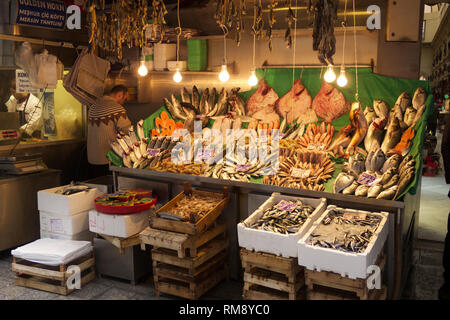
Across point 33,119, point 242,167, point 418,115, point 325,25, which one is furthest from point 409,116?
point 33,119

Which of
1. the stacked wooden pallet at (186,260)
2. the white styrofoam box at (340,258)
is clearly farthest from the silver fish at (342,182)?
the stacked wooden pallet at (186,260)

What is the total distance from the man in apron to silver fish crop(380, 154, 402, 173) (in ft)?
15.9

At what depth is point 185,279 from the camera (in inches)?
165

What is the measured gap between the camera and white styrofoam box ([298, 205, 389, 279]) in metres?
3.09

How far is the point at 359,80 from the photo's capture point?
5188mm

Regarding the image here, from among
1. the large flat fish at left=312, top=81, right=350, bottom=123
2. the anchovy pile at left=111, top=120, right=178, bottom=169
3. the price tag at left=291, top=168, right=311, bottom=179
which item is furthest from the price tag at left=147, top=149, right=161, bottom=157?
the large flat fish at left=312, top=81, right=350, bottom=123

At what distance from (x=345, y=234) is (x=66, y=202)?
2.99 metres

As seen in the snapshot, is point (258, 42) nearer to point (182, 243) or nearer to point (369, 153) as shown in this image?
point (369, 153)

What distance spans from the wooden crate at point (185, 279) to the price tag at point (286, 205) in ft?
3.12

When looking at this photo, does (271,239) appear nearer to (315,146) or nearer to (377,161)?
(377,161)

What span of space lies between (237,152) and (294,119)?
A: 0.93 metres

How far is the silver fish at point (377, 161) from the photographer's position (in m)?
4.22

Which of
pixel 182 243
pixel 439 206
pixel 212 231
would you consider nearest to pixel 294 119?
pixel 212 231

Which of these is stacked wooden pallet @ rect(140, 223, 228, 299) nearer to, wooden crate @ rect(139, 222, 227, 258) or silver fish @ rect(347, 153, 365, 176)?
wooden crate @ rect(139, 222, 227, 258)
